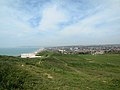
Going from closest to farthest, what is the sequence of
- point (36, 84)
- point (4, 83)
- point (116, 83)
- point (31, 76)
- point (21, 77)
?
1. point (4, 83)
2. point (36, 84)
3. point (21, 77)
4. point (31, 76)
5. point (116, 83)

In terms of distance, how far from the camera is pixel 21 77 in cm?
1421

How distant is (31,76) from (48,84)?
213 cm

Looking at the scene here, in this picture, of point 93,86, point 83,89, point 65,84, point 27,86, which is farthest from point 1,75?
point 93,86

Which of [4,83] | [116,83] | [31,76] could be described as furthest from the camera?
[116,83]

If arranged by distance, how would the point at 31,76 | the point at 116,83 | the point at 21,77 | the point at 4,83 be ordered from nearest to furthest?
1. the point at 4,83
2. the point at 21,77
3. the point at 31,76
4. the point at 116,83

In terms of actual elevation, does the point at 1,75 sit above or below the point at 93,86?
above

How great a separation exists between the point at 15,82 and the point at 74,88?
12.8 ft

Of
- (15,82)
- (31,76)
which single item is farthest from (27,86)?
(31,76)

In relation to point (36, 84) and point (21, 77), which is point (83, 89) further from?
point (21, 77)

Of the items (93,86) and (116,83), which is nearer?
(93,86)

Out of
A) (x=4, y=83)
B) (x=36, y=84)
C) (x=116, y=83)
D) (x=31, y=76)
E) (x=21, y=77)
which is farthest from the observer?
(x=116, y=83)

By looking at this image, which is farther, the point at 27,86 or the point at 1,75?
the point at 1,75

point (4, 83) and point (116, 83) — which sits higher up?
point (4, 83)

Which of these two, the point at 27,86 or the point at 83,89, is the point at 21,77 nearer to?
the point at 27,86
